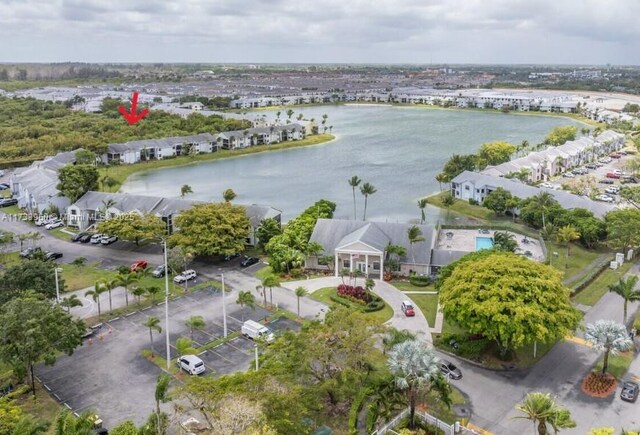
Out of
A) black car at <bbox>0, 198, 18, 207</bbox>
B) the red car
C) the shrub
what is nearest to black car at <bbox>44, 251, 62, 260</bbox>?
the red car

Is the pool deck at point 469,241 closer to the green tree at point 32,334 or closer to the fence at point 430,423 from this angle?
the fence at point 430,423

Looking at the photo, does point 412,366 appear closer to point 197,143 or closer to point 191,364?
point 191,364

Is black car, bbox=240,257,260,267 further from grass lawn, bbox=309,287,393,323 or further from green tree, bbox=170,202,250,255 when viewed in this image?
grass lawn, bbox=309,287,393,323

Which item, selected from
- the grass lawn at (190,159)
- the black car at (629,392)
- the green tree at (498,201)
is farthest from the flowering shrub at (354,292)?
the grass lawn at (190,159)

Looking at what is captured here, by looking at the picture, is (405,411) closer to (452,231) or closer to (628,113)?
(452,231)

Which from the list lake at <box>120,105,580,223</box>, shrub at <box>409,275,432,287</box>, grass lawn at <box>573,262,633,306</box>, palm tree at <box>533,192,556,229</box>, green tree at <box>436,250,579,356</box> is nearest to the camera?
green tree at <box>436,250,579,356</box>
